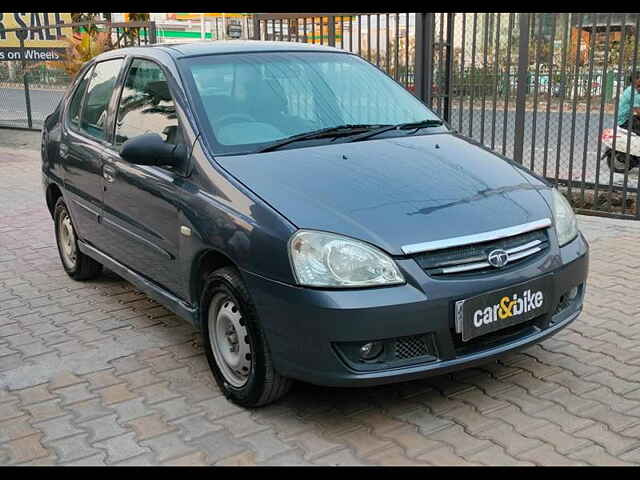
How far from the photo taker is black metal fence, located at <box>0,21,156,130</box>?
1487 centimetres

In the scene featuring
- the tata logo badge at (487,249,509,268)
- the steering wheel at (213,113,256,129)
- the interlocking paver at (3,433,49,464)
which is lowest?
the interlocking paver at (3,433,49,464)

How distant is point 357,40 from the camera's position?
9.19m

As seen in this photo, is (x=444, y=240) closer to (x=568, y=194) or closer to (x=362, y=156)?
(x=362, y=156)

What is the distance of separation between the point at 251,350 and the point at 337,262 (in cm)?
65

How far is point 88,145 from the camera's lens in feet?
16.7

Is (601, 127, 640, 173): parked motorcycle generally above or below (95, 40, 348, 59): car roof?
below

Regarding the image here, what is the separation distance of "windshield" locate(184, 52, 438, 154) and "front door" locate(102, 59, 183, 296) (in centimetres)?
24

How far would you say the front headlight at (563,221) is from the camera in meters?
3.68

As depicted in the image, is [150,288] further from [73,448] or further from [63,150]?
[63,150]

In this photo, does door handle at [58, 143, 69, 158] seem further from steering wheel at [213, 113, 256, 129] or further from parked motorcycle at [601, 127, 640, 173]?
parked motorcycle at [601, 127, 640, 173]

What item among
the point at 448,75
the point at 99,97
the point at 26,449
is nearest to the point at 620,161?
the point at 448,75

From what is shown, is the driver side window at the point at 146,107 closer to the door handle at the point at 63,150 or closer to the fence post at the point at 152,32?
the door handle at the point at 63,150

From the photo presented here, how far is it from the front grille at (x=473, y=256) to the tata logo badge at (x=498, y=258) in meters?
0.02

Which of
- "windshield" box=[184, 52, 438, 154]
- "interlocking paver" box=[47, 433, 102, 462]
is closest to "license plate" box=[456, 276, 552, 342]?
"windshield" box=[184, 52, 438, 154]
